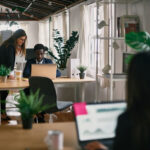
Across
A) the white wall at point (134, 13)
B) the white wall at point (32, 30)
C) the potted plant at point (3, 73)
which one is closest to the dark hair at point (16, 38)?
the potted plant at point (3, 73)

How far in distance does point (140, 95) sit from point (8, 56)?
434cm

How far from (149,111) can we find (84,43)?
6295mm

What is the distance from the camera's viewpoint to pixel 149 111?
1.35m

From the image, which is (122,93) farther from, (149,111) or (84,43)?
(149,111)

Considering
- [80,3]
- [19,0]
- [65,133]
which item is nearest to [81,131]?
[65,133]

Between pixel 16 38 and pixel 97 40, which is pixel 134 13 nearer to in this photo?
pixel 97 40

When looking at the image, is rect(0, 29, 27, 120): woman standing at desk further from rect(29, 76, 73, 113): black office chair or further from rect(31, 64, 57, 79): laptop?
rect(29, 76, 73, 113): black office chair

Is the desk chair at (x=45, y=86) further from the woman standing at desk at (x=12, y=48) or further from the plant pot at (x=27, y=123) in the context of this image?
the plant pot at (x=27, y=123)

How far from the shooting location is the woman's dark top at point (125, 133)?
1.47 meters

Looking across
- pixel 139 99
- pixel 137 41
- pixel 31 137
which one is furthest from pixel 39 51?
pixel 139 99

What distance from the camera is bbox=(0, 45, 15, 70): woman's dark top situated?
5.39 meters

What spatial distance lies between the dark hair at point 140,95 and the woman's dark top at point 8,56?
13.8ft

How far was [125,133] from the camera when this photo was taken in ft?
4.89

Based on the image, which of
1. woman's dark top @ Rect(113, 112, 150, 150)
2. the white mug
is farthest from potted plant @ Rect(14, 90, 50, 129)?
woman's dark top @ Rect(113, 112, 150, 150)
